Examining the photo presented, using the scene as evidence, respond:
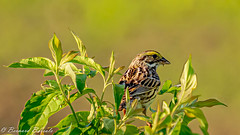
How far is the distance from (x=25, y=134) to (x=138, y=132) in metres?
0.38

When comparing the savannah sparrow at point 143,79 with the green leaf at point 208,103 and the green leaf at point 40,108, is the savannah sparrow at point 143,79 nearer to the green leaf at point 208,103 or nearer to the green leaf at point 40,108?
the green leaf at point 40,108

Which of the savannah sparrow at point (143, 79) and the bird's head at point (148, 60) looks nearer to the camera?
the savannah sparrow at point (143, 79)

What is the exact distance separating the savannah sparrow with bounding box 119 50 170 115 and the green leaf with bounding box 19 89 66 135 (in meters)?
1.10

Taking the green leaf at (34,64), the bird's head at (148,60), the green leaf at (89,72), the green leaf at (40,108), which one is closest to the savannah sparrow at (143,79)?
the bird's head at (148,60)

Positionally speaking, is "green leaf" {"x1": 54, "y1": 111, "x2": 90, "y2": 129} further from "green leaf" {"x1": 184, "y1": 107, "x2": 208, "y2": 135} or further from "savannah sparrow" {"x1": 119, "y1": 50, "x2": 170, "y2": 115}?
"savannah sparrow" {"x1": 119, "y1": 50, "x2": 170, "y2": 115}

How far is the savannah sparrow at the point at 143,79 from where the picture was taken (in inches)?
123

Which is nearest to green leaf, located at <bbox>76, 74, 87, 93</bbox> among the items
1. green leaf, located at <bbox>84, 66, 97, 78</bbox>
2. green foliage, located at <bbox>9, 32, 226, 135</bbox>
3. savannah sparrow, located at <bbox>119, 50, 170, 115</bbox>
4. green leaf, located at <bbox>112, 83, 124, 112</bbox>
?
green foliage, located at <bbox>9, 32, 226, 135</bbox>

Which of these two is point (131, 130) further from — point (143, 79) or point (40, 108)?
point (143, 79)

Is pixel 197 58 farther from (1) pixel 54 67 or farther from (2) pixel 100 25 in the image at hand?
(1) pixel 54 67

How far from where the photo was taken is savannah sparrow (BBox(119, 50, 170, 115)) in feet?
10.2

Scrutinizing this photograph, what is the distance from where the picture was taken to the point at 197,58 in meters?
9.69

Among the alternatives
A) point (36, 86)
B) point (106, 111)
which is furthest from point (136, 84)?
point (36, 86)

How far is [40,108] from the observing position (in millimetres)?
1662

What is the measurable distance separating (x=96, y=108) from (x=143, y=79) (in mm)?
1735
